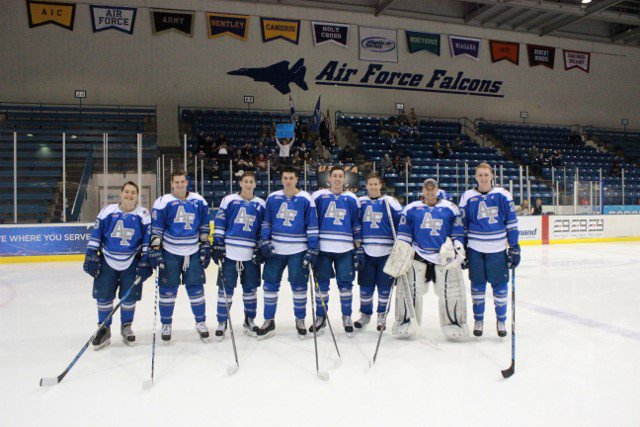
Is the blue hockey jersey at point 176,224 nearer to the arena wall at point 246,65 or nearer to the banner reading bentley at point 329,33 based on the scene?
the arena wall at point 246,65

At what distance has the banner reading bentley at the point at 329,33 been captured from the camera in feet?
50.8

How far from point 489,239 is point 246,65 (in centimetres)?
1294

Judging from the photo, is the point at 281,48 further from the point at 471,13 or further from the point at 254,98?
the point at 471,13

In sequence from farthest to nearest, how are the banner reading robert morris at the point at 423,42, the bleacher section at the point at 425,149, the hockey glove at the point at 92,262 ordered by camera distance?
the banner reading robert morris at the point at 423,42 < the bleacher section at the point at 425,149 < the hockey glove at the point at 92,262

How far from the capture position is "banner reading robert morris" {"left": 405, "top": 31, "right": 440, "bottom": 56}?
53.9ft

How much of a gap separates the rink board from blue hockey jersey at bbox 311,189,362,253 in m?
6.29

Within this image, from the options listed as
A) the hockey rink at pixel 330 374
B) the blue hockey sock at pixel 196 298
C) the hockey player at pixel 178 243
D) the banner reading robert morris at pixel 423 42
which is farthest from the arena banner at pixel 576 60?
the blue hockey sock at pixel 196 298

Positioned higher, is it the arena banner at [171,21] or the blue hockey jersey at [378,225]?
the arena banner at [171,21]

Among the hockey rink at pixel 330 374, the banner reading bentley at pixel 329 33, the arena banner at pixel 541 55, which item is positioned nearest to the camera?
the hockey rink at pixel 330 374

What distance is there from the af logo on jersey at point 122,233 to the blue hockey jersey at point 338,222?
1.46 metres

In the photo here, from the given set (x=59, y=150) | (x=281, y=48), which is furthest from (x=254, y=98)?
(x=59, y=150)

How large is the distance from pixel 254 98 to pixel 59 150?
7.53 metres

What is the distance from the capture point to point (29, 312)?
188 inches

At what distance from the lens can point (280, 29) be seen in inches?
599
